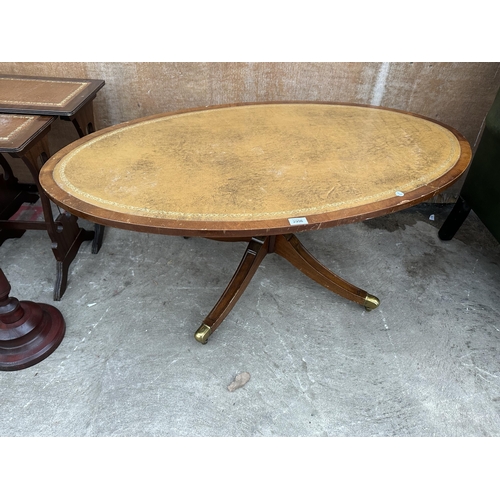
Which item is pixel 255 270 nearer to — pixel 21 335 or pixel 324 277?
pixel 324 277

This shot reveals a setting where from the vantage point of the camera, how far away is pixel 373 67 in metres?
2.42

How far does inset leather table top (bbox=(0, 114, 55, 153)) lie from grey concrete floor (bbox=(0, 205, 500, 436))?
80 centimetres

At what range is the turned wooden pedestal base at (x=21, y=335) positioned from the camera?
67.1 inches

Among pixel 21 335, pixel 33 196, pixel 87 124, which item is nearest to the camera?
pixel 21 335

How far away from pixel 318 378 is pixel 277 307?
1.45 feet

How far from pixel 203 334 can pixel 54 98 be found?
1437 mm

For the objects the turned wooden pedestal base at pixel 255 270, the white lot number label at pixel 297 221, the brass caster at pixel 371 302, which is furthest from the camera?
the brass caster at pixel 371 302

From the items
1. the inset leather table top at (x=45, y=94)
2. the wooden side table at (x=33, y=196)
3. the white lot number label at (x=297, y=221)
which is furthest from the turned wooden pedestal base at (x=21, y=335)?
the white lot number label at (x=297, y=221)

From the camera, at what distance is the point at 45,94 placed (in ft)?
6.79

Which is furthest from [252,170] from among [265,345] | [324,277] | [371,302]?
[371,302]

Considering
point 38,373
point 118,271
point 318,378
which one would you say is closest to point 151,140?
point 118,271

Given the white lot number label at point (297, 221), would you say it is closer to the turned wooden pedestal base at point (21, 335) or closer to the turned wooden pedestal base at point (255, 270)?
the turned wooden pedestal base at point (255, 270)

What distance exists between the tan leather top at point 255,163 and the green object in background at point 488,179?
32cm

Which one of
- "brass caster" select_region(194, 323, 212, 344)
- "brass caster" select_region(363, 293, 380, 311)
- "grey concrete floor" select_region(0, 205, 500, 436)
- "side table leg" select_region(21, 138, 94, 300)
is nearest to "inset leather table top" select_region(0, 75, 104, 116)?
"side table leg" select_region(21, 138, 94, 300)
